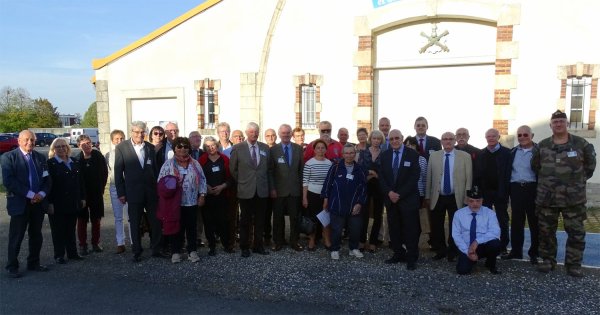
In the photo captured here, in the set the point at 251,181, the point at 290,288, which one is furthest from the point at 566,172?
the point at 251,181

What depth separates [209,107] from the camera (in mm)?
12578

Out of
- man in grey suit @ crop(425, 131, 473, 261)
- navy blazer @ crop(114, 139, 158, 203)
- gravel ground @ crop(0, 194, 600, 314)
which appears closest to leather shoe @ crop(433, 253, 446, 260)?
man in grey suit @ crop(425, 131, 473, 261)

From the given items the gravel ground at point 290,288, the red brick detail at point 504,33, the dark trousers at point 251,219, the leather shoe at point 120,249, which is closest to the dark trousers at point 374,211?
the gravel ground at point 290,288

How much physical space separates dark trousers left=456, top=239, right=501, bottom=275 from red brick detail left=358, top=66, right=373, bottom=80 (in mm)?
6299

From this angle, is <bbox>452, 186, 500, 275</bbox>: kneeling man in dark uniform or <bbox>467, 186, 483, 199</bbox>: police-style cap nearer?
<bbox>452, 186, 500, 275</bbox>: kneeling man in dark uniform

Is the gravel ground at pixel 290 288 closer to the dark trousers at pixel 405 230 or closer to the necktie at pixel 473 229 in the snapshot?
the dark trousers at pixel 405 230

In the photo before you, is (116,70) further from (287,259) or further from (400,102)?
(287,259)

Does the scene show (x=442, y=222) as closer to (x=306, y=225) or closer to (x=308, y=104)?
(x=306, y=225)

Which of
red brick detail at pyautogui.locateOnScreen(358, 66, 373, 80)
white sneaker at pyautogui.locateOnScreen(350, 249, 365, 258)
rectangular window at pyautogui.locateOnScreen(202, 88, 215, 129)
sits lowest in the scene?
white sneaker at pyautogui.locateOnScreen(350, 249, 365, 258)

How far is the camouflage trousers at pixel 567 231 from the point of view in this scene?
16.8 feet

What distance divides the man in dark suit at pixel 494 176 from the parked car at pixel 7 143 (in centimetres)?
3330

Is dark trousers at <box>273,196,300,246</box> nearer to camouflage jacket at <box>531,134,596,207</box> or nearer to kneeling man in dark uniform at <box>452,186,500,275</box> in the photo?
kneeling man in dark uniform at <box>452,186,500,275</box>

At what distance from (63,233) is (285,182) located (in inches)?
121

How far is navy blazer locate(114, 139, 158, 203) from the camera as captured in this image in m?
5.79
